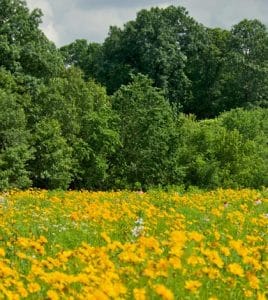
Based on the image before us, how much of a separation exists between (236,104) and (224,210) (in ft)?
150

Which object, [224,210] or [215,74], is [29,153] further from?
[215,74]

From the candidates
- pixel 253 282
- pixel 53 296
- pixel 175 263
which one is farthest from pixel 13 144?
pixel 53 296

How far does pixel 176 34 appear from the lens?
56.9m

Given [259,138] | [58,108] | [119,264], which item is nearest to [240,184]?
[259,138]

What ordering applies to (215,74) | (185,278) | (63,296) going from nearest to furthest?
1. (63,296)
2. (185,278)
3. (215,74)

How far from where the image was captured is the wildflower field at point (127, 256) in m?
4.44

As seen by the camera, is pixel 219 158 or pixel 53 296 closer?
pixel 53 296

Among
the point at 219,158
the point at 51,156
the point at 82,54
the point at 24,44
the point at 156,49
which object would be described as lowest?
the point at 51,156

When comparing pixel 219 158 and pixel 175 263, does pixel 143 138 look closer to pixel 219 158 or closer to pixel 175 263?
pixel 219 158

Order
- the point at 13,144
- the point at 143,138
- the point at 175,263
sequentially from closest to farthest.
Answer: the point at 175,263 → the point at 13,144 → the point at 143,138

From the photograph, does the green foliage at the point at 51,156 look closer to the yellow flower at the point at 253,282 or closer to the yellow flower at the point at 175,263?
the yellow flower at the point at 175,263

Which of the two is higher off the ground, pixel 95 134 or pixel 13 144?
pixel 95 134

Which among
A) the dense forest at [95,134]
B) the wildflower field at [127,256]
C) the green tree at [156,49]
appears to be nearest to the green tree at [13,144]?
the dense forest at [95,134]

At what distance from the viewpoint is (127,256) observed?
494 cm
